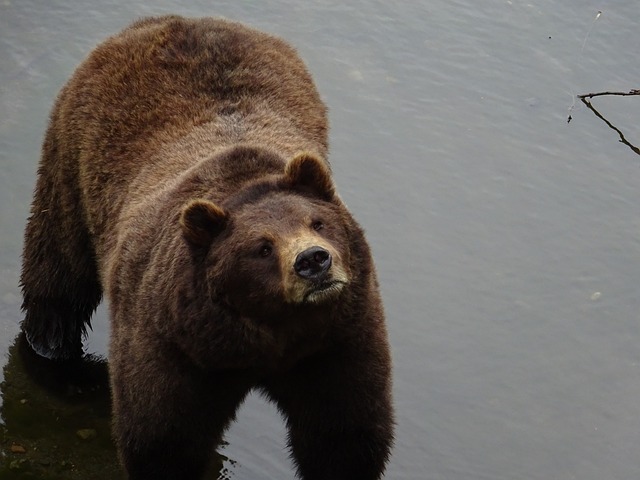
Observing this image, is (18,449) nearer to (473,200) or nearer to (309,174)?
(309,174)

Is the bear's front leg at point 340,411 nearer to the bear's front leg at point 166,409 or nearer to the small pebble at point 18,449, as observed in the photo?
the bear's front leg at point 166,409

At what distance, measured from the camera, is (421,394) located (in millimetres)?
8664

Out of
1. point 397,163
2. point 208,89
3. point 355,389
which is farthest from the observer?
point 397,163

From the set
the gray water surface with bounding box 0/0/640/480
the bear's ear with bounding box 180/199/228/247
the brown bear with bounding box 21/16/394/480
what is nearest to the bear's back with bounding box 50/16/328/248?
the brown bear with bounding box 21/16/394/480

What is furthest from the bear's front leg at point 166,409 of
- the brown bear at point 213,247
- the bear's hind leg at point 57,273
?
the bear's hind leg at point 57,273

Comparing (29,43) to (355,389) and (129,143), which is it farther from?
(355,389)

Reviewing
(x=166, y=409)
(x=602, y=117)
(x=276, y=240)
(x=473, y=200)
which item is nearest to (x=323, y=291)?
(x=276, y=240)

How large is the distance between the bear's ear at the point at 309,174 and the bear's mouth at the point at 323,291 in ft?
2.69

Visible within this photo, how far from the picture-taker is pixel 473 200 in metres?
10.5

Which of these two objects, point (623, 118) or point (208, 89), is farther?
point (623, 118)

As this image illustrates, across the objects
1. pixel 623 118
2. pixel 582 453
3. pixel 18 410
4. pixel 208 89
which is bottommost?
pixel 18 410

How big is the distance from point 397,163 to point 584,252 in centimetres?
192

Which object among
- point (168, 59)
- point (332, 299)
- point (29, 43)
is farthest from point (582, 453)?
point (29, 43)

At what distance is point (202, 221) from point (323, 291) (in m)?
0.86
